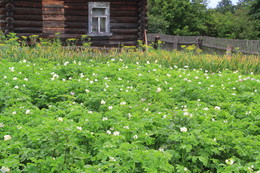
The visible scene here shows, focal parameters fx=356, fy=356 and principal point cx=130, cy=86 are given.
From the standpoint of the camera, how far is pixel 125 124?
4.14 meters

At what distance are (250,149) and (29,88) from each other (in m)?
3.80

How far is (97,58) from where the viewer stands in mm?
9844

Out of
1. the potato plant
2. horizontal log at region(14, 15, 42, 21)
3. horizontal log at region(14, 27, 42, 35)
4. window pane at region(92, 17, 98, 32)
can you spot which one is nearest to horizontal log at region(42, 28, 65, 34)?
horizontal log at region(14, 27, 42, 35)

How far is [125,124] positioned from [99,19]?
37.9 feet

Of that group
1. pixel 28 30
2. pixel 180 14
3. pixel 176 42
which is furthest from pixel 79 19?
pixel 180 14

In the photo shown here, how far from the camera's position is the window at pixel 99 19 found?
14.9 m

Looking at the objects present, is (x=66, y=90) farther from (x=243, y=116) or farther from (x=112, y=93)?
(x=243, y=116)

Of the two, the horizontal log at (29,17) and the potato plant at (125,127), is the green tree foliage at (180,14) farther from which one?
the potato plant at (125,127)

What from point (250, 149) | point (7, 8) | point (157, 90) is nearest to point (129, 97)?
point (157, 90)

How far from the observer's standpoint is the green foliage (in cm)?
338

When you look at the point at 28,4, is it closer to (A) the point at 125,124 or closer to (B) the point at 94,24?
(B) the point at 94,24

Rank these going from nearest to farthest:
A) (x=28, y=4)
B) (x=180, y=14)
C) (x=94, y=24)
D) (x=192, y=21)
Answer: (x=28, y=4) → (x=94, y=24) → (x=180, y=14) → (x=192, y=21)

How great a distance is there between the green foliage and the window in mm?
7771

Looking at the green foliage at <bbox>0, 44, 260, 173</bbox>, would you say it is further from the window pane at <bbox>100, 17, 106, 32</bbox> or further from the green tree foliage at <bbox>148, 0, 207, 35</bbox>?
the green tree foliage at <bbox>148, 0, 207, 35</bbox>
